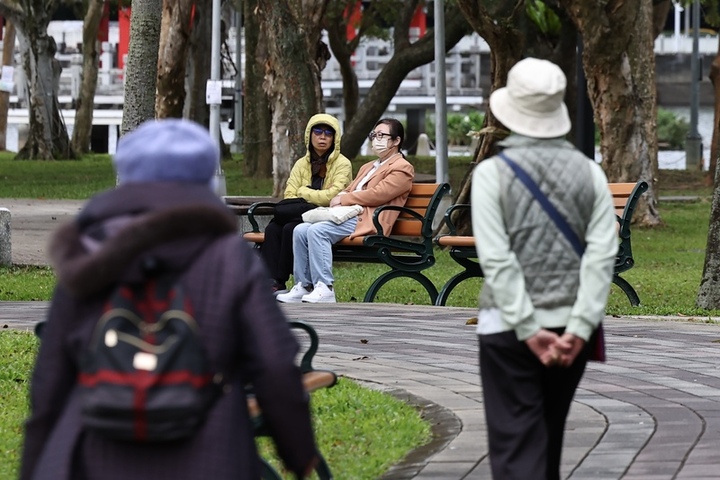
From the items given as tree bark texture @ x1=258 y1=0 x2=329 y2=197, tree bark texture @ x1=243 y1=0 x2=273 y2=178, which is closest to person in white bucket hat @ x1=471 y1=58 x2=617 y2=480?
tree bark texture @ x1=258 y1=0 x2=329 y2=197

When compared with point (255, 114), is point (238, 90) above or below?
above

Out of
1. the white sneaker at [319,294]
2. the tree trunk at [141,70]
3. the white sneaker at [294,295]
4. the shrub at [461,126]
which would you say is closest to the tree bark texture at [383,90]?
the tree trunk at [141,70]

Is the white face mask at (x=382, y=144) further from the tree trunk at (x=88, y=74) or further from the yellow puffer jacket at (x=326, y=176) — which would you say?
the tree trunk at (x=88, y=74)

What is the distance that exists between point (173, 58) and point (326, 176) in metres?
9.50

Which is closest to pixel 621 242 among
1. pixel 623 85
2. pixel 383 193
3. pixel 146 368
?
pixel 383 193

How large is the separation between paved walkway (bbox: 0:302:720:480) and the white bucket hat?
4.69 feet

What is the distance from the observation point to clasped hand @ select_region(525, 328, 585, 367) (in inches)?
179

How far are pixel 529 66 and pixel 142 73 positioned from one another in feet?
31.7

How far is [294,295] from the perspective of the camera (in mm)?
11875

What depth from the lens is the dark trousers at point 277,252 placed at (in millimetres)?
12000

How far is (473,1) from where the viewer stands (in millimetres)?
17906

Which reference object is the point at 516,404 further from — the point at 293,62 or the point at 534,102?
the point at 293,62

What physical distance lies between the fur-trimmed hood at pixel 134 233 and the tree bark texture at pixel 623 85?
17.3 meters

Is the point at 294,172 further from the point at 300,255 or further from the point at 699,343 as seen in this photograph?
the point at 699,343
